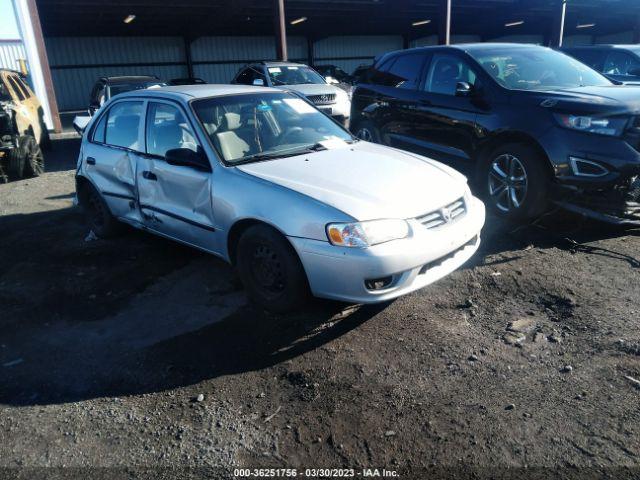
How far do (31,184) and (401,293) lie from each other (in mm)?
8047

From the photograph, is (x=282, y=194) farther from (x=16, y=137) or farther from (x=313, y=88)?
(x=313, y=88)

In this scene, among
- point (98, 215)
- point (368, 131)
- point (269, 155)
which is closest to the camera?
point (269, 155)

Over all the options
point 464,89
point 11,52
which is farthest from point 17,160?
point 11,52

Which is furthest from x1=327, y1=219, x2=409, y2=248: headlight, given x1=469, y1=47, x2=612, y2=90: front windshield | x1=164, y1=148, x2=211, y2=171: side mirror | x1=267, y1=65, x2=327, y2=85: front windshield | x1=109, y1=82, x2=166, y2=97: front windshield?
x1=109, y1=82, x2=166, y2=97: front windshield

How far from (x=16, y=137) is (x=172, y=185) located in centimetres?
633

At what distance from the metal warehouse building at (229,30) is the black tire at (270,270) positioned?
46.1 feet

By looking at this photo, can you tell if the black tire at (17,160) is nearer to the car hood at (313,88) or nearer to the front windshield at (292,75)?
the car hood at (313,88)

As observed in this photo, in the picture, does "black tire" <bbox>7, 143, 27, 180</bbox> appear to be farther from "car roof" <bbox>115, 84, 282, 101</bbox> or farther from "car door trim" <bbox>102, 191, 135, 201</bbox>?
"car roof" <bbox>115, 84, 282, 101</bbox>

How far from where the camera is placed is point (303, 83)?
42.1 feet

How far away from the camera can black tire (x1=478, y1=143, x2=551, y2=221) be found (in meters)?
5.03

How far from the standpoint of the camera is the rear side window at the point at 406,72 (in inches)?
258

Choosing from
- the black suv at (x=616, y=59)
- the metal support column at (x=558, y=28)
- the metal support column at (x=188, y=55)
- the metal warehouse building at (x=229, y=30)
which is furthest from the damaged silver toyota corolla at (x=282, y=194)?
the metal support column at (x=188, y=55)

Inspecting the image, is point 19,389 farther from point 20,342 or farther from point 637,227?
point 637,227

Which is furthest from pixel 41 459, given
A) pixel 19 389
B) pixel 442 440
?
pixel 442 440
